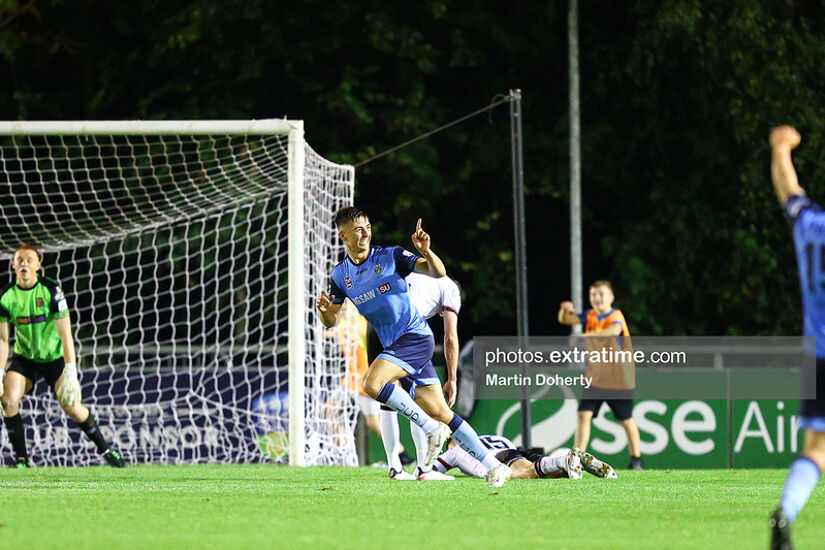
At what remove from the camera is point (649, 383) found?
15117 mm

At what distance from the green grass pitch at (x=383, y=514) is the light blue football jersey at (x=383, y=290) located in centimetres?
110

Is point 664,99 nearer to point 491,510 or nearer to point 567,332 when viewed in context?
point 567,332

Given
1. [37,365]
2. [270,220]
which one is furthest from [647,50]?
[37,365]

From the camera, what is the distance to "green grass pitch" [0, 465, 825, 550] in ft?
18.9

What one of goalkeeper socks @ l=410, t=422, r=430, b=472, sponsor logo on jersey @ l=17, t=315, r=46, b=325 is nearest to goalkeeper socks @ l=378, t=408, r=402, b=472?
goalkeeper socks @ l=410, t=422, r=430, b=472

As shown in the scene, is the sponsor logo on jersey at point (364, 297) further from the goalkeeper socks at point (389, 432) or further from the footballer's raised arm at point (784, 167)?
the footballer's raised arm at point (784, 167)

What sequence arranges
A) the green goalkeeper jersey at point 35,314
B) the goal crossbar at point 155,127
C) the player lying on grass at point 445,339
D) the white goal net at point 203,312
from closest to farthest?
the player lying on grass at point 445,339 < the green goalkeeper jersey at point 35,314 < the goal crossbar at point 155,127 < the white goal net at point 203,312

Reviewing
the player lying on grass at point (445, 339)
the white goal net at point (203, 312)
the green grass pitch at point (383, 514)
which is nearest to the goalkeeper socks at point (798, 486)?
the green grass pitch at point (383, 514)

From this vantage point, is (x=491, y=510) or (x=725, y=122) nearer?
(x=491, y=510)

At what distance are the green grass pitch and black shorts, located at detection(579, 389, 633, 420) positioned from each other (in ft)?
9.32

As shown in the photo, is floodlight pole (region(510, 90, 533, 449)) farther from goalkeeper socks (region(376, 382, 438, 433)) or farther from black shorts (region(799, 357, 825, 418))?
black shorts (region(799, 357, 825, 418))

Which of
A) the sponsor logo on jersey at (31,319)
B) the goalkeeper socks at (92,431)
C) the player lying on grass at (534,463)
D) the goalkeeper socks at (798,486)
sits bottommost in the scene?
the player lying on grass at (534,463)

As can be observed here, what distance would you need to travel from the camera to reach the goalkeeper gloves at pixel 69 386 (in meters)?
11.5

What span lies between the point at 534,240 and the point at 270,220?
5.32 m
